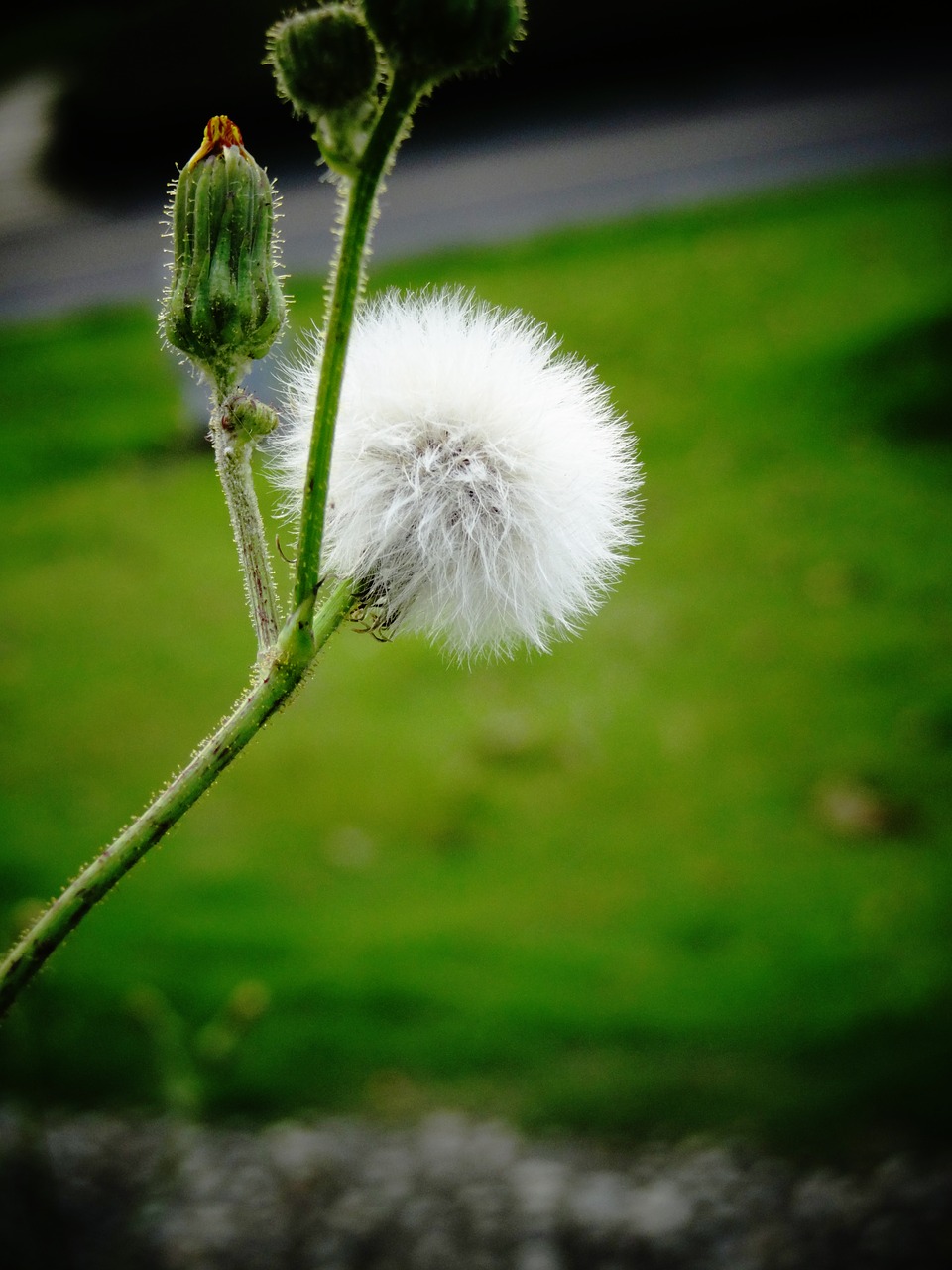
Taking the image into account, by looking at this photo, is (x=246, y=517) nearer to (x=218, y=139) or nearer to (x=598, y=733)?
(x=218, y=139)

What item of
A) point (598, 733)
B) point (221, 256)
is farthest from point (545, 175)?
point (221, 256)

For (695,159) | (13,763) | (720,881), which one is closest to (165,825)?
(720,881)

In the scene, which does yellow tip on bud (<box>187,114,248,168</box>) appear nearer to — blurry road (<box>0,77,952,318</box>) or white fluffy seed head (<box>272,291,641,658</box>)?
white fluffy seed head (<box>272,291,641,658</box>)

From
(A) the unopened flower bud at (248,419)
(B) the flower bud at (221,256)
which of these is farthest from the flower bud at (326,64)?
(A) the unopened flower bud at (248,419)

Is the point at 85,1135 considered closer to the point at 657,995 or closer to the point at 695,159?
the point at 657,995

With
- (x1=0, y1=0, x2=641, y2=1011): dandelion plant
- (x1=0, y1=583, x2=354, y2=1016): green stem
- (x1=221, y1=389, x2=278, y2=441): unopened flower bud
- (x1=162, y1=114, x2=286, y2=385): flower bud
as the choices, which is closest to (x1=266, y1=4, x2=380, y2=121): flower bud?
(x1=0, y1=0, x2=641, y2=1011): dandelion plant

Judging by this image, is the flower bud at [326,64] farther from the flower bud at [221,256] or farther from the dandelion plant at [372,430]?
the flower bud at [221,256]

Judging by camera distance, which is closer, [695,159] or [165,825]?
[165,825]
